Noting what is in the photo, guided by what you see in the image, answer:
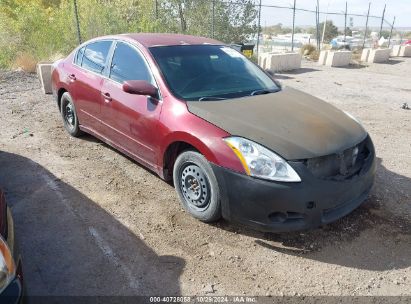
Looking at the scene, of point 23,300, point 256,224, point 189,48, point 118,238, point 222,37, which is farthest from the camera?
point 222,37

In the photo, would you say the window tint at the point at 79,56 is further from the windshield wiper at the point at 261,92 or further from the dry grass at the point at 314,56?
the dry grass at the point at 314,56

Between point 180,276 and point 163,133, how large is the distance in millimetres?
1394

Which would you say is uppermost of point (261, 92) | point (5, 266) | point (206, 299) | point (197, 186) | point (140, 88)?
point (140, 88)

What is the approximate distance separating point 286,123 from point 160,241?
1.55m

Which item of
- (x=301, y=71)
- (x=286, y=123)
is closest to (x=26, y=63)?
(x=301, y=71)

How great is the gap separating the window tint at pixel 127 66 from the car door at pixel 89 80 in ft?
0.78

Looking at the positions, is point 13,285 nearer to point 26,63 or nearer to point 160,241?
point 160,241

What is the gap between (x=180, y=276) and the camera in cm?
294

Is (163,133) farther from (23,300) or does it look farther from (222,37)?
(222,37)

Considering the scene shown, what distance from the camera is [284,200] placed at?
2994 millimetres

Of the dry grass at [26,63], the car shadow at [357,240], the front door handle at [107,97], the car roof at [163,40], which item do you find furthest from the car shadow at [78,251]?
the dry grass at [26,63]

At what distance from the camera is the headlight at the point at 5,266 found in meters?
2.02

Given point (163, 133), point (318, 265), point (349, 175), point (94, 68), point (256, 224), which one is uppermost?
point (94, 68)

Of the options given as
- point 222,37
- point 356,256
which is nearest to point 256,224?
point 356,256
